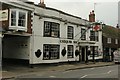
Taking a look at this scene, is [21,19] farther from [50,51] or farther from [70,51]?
[70,51]

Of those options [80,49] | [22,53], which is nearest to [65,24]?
[80,49]

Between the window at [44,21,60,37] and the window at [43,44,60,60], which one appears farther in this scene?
the window at [44,21,60,37]

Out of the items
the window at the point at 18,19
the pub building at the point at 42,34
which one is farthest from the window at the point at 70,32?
the window at the point at 18,19

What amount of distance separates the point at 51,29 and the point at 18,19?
6.30 meters

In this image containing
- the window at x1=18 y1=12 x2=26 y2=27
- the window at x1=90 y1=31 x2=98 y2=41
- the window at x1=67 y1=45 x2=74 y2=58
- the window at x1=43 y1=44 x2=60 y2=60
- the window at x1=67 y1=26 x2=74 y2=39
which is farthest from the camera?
the window at x1=90 y1=31 x2=98 y2=41

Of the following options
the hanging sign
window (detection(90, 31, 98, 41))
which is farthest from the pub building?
the hanging sign

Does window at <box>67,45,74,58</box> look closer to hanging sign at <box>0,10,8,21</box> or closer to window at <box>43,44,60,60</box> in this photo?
window at <box>43,44,60,60</box>

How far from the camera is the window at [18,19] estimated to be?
87.0 feet

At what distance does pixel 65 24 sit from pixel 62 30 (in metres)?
1.03

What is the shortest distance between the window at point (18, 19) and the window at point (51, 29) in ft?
13.5

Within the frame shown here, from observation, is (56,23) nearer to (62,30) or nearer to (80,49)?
(62,30)

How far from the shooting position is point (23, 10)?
90.9ft

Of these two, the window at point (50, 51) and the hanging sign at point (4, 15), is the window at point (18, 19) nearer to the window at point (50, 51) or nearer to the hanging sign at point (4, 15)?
the window at point (50, 51)

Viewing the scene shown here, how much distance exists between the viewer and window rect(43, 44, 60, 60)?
31375mm
